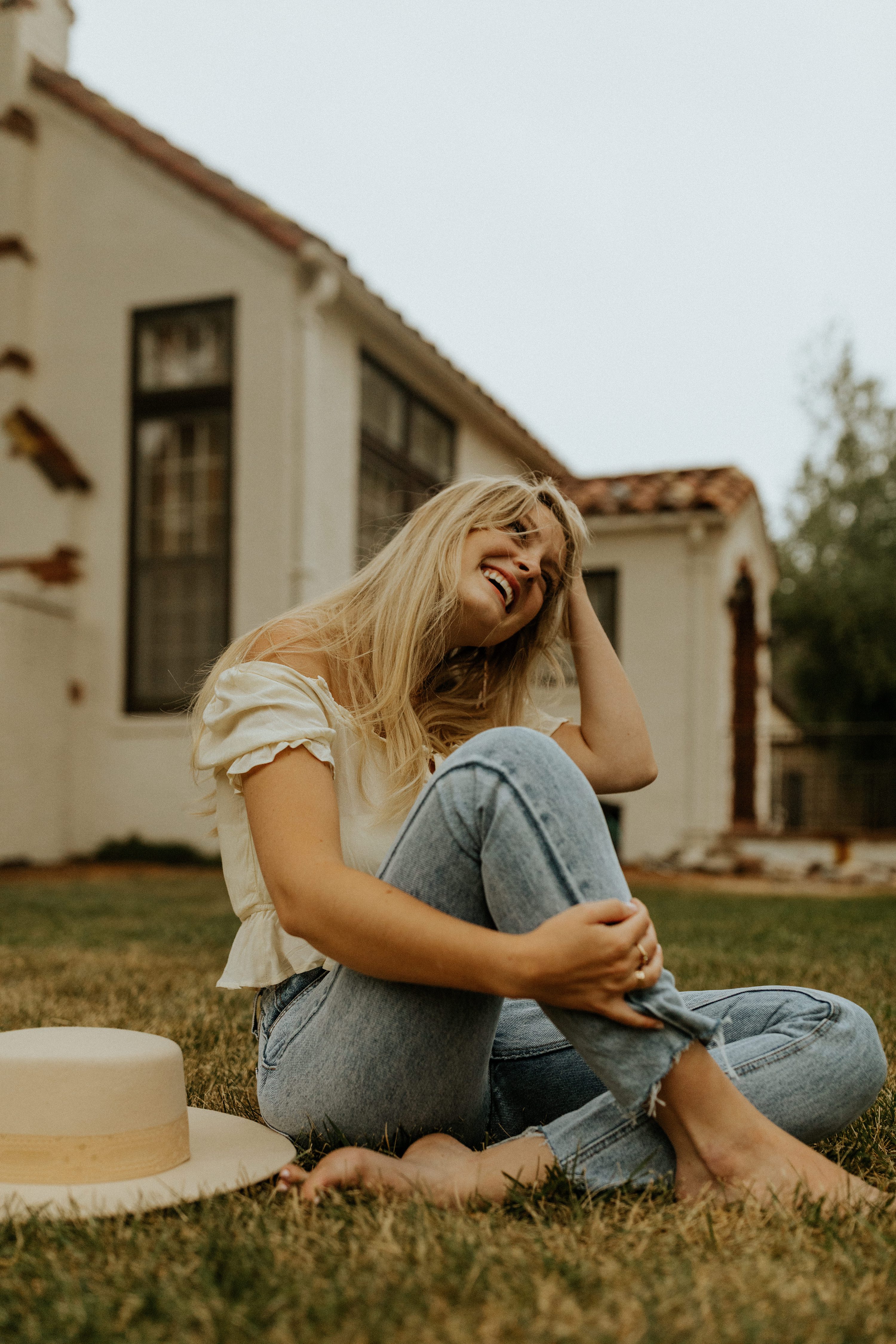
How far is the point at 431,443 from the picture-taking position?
12.0 meters

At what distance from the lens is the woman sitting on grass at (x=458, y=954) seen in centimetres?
150

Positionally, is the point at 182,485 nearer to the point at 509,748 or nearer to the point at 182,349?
the point at 182,349

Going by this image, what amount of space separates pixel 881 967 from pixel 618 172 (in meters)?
16.1

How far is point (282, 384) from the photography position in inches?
370

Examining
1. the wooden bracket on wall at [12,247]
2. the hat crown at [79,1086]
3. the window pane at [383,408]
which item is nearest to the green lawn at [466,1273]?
the hat crown at [79,1086]

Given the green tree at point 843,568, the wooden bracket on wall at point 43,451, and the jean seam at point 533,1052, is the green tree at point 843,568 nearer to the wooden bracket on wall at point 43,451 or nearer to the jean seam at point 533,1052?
the wooden bracket on wall at point 43,451

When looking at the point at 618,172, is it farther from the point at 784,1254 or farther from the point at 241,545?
the point at 784,1254

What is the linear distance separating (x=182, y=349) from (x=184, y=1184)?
30.6 feet

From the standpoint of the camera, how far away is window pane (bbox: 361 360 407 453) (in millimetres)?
10609

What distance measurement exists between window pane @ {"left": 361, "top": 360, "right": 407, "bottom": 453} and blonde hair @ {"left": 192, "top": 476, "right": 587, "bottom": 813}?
8594 mm

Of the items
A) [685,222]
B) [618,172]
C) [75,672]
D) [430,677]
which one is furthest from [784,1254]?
[685,222]

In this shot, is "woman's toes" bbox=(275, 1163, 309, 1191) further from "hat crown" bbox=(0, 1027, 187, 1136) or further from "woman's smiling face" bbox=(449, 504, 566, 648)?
"woman's smiling face" bbox=(449, 504, 566, 648)

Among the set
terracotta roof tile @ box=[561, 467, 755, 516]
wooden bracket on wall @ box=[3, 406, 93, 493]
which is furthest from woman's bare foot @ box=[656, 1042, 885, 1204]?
terracotta roof tile @ box=[561, 467, 755, 516]

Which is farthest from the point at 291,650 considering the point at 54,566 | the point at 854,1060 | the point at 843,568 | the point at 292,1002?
the point at 843,568
